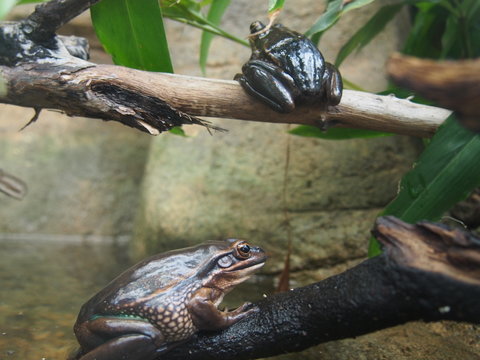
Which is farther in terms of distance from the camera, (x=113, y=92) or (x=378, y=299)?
(x=113, y=92)

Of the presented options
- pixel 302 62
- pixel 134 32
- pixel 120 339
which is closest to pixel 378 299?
pixel 120 339

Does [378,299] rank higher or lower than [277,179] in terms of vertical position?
higher

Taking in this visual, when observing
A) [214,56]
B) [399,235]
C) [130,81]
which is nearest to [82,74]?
[130,81]

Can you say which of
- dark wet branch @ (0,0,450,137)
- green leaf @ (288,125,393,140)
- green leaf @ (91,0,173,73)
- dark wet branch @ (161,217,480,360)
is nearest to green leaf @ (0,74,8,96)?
dark wet branch @ (0,0,450,137)

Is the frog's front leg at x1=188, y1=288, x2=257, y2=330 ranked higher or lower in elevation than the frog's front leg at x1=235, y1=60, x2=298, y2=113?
lower

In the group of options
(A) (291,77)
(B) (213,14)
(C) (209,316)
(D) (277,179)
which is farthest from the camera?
(D) (277,179)

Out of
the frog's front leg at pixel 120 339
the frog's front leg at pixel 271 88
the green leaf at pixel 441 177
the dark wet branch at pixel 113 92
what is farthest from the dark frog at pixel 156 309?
the green leaf at pixel 441 177

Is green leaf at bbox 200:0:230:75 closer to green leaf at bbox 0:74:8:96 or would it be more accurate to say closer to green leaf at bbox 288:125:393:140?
green leaf at bbox 288:125:393:140

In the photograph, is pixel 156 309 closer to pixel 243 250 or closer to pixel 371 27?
pixel 243 250
